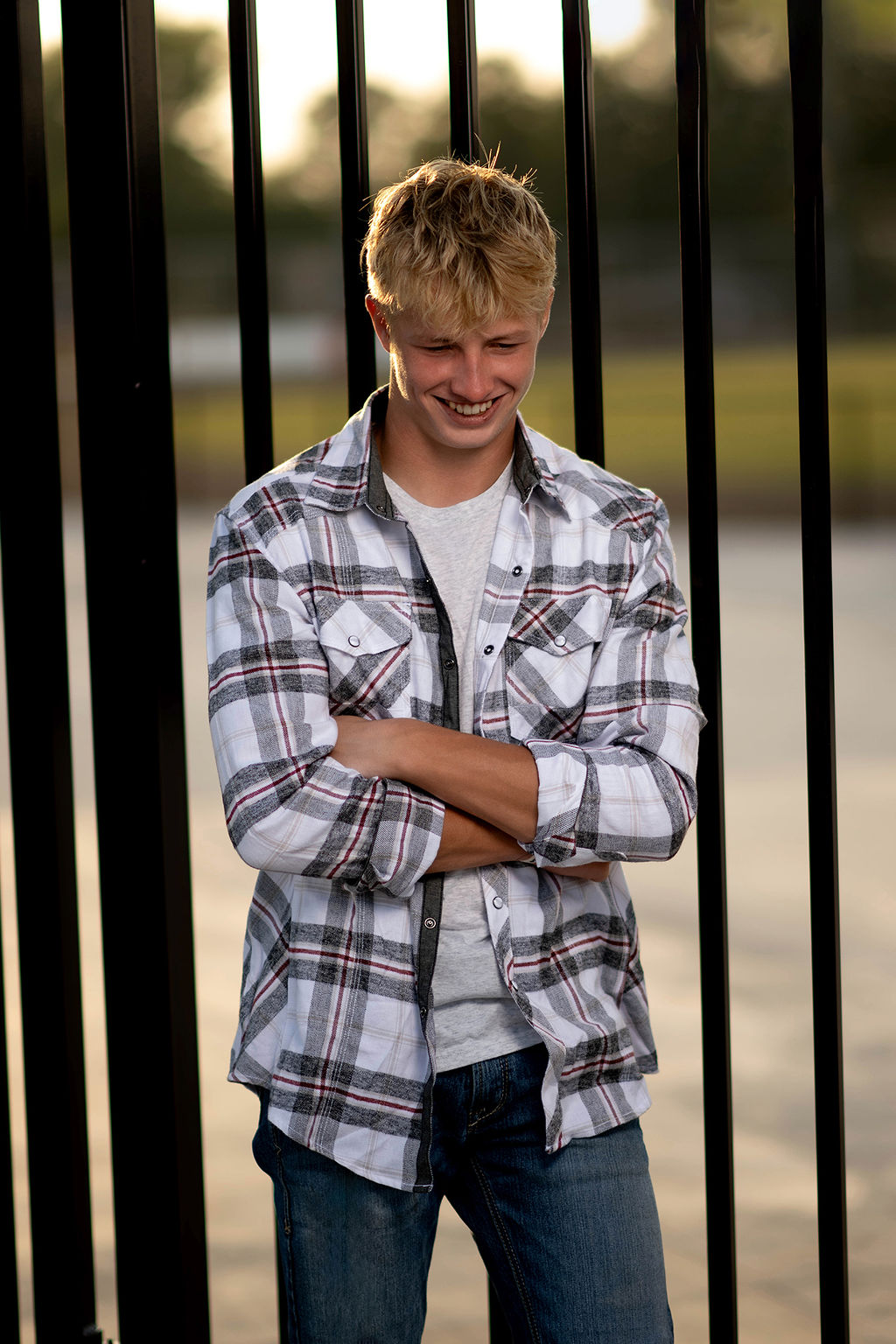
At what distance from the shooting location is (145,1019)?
165 cm

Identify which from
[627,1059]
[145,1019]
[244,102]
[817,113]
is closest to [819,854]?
[627,1059]

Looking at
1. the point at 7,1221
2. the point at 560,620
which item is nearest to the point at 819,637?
the point at 560,620

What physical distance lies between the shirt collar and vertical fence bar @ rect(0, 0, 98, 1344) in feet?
1.87

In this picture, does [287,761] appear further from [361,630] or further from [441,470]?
[441,470]

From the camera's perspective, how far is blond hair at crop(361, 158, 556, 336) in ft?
3.83

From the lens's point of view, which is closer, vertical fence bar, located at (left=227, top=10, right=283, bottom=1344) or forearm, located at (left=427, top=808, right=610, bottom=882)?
forearm, located at (left=427, top=808, right=610, bottom=882)

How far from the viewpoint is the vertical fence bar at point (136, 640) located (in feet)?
5.15

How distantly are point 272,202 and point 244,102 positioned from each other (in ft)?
133

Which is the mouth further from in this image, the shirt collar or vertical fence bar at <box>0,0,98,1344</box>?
vertical fence bar at <box>0,0,98,1344</box>

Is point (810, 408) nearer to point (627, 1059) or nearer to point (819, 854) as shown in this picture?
point (819, 854)

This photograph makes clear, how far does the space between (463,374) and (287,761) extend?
37cm

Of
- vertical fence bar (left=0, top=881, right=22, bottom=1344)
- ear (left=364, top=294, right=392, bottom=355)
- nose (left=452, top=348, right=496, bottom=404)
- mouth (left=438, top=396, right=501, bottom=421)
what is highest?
ear (left=364, top=294, right=392, bottom=355)

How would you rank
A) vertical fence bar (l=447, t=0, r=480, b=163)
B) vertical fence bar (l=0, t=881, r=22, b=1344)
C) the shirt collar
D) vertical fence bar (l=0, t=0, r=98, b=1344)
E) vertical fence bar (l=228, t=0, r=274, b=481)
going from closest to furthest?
the shirt collar, vertical fence bar (l=447, t=0, r=480, b=163), vertical fence bar (l=228, t=0, r=274, b=481), vertical fence bar (l=0, t=0, r=98, b=1344), vertical fence bar (l=0, t=881, r=22, b=1344)

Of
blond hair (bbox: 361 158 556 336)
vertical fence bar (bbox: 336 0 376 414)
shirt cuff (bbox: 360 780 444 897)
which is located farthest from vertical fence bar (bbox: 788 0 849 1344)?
vertical fence bar (bbox: 336 0 376 414)
